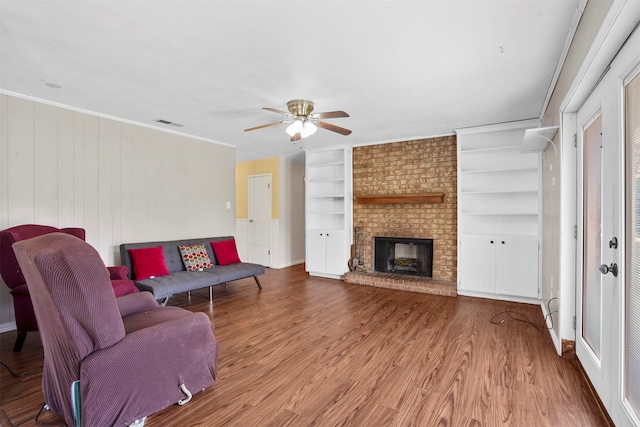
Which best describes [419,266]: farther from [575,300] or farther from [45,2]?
[45,2]

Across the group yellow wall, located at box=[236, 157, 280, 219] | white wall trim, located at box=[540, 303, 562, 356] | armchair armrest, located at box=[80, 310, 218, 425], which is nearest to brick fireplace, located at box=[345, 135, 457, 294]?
white wall trim, located at box=[540, 303, 562, 356]

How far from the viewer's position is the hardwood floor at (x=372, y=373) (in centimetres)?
178

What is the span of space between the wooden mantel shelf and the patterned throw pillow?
106 inches

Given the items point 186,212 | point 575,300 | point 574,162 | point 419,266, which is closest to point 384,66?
point 574,162

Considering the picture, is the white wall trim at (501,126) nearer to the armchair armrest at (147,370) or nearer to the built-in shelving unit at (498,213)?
the built-in shelving unit at (498,213)

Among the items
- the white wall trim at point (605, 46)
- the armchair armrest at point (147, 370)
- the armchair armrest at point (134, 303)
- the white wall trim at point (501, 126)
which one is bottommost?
the armchair armrest at point (147, 370)

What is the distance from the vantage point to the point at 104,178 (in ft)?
12.9

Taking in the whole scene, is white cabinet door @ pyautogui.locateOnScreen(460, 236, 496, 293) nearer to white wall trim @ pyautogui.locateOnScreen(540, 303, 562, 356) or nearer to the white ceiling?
white wall trim @ pyautogui.locateOnScreen(540, 303, 562, 356)

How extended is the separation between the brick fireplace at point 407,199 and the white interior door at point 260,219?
2.11 m

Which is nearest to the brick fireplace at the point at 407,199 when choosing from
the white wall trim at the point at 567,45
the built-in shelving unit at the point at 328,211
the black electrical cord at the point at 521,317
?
the built-in shelving unit at the point at 328,211

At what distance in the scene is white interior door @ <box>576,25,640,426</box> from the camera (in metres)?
1.44

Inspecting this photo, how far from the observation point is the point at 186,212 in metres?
4.89

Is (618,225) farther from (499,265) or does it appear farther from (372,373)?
(499,265)

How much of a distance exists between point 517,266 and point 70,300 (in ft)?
15.1
